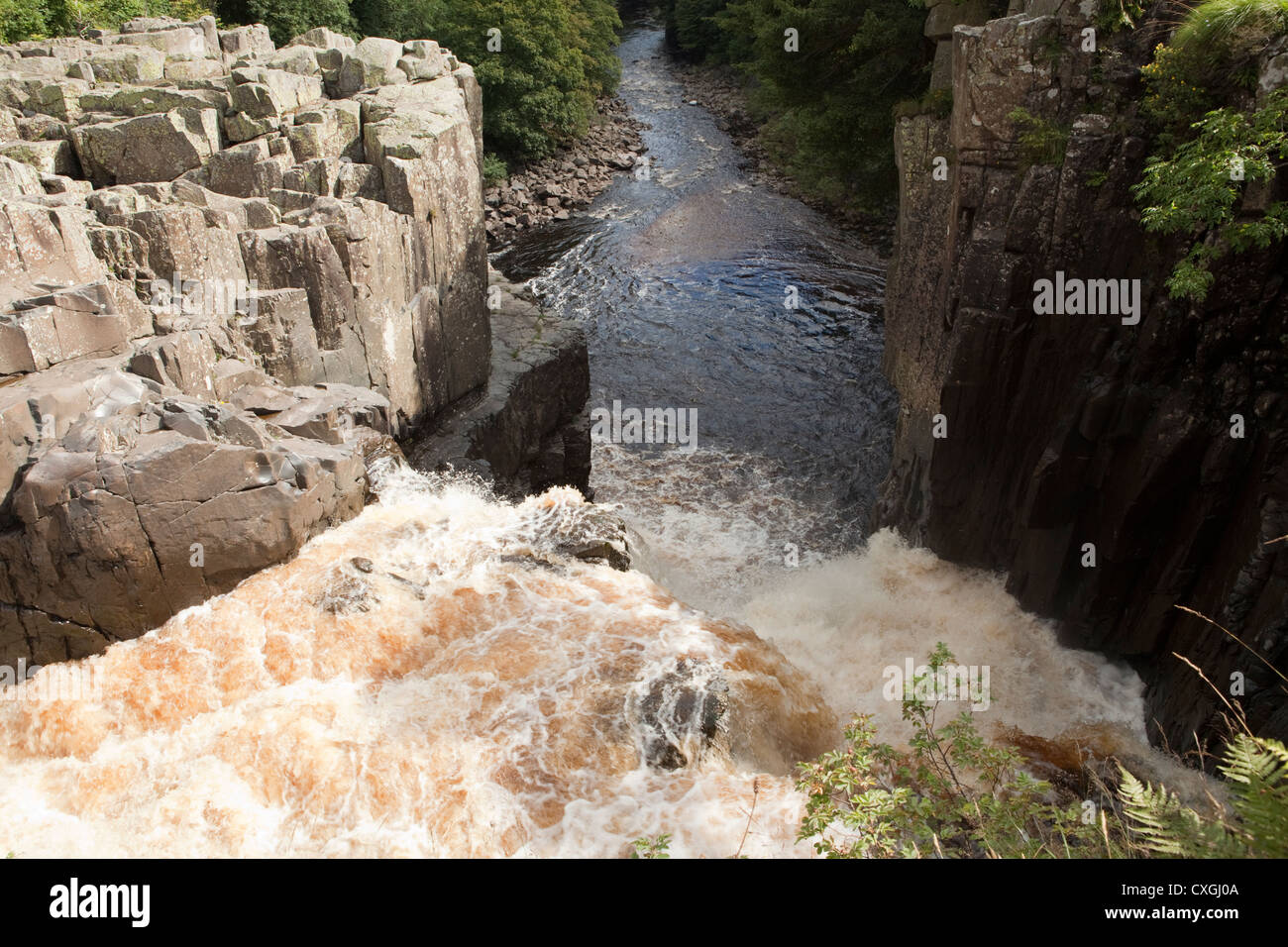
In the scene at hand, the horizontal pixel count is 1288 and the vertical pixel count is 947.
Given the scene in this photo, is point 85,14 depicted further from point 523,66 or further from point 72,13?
point 523,66

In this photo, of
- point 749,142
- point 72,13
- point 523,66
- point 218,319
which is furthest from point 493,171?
point 218,319

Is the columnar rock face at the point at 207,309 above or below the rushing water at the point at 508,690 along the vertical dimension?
above

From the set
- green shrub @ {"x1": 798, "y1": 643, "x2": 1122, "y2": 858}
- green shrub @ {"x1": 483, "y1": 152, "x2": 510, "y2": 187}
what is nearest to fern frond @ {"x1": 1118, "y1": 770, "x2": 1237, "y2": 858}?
green shrub @ {"x1": 798, "y1": 643, "x2": 1122, "y2": 858}

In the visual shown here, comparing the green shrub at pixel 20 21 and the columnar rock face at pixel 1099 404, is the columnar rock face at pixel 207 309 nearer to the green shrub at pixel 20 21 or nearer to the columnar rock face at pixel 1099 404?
the columnar rock face at pixel 1099 404

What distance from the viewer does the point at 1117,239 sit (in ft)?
38.1

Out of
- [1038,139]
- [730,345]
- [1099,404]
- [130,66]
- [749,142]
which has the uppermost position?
Answer: [130,66]

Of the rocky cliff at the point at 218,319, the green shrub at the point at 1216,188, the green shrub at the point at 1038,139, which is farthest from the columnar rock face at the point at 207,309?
the green shrub at the point at 1216,188

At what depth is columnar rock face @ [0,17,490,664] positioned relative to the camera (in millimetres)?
9398

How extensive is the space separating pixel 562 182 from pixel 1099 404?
92.5 feet

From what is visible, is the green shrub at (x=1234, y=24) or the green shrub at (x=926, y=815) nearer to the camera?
the green shrub at (x=926, y=815)

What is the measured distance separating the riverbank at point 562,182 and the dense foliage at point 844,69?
36.3 feet

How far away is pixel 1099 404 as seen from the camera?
11727 mm

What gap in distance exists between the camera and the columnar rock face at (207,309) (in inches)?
370
